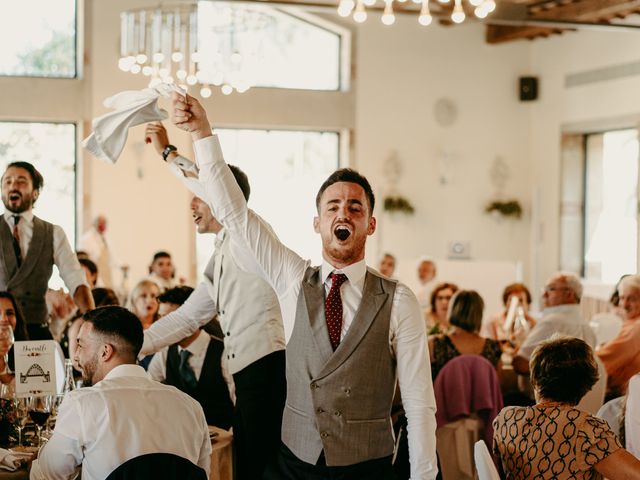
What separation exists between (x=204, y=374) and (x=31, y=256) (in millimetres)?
1146

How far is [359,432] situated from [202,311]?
139 centimetres

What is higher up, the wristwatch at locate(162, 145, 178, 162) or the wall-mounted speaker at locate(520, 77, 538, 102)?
the wall-mounted speaker at locate(520, 77, 538, 102)

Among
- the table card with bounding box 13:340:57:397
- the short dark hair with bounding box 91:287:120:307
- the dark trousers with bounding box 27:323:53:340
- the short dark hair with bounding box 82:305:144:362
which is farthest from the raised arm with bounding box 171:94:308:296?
the short dark hair with bounding box 91:287:120:307

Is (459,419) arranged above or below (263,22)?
below

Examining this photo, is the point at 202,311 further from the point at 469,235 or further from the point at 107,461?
the point at 469,235

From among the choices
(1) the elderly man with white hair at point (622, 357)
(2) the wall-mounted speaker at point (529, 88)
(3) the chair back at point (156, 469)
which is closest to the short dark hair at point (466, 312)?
(1) the elderly man with white hair at point (622, 357)

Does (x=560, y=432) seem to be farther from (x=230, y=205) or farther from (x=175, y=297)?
(x=175, y=297)

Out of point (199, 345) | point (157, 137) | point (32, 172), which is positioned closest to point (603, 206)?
point (199, 345)

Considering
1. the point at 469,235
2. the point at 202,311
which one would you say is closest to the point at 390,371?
the point at 202,311

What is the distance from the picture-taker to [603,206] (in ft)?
39.2

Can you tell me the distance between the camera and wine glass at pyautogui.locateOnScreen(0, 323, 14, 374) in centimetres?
404

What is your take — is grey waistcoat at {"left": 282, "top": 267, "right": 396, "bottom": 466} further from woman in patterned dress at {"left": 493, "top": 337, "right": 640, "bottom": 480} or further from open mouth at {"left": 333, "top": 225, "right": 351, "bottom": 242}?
woman in patterned dress at {"left": 493, "top": 337, "right": 640, "bottom": 480}

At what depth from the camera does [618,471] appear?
2.90 meters

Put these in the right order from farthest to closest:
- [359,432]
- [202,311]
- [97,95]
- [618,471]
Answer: [97,95] → [202,311] → [618,471] → [359,432]
